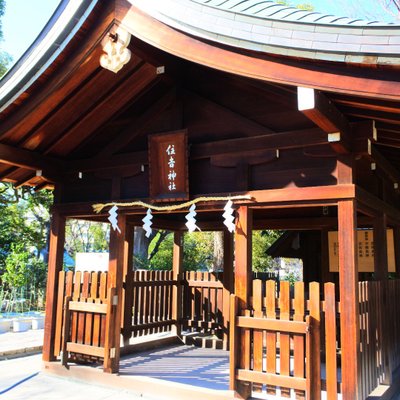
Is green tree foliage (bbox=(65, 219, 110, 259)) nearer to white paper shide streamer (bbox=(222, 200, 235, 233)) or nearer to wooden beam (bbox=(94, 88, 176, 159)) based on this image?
wooden beam (bbox=(94, 88, 176, 159))

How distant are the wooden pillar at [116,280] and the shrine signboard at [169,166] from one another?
864 mm

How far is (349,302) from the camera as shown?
422 cm

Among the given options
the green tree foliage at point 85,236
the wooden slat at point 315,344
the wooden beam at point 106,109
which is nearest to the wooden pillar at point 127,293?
the wooden beam at point 106,109

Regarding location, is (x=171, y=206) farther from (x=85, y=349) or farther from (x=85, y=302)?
(x=85, y=349)

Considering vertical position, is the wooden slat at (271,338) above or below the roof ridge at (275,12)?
below

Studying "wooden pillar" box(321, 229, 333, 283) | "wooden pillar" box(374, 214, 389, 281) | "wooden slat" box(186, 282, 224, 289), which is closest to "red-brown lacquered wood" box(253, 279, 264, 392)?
"wooden pillar" box(374, 214, 389, 281)

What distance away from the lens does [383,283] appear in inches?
218

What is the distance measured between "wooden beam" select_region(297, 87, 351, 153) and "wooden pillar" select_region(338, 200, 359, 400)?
0.65 metres

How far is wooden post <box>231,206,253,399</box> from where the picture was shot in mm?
4660

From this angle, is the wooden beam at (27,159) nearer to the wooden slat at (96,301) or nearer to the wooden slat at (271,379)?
the wooden slat at (96,301)

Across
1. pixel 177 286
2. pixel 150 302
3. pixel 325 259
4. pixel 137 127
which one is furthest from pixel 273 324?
pixel 177 286

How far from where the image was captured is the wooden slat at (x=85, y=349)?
224 inches

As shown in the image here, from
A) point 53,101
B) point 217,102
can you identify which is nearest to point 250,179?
point 217,102

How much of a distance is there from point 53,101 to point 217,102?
2.16 m
